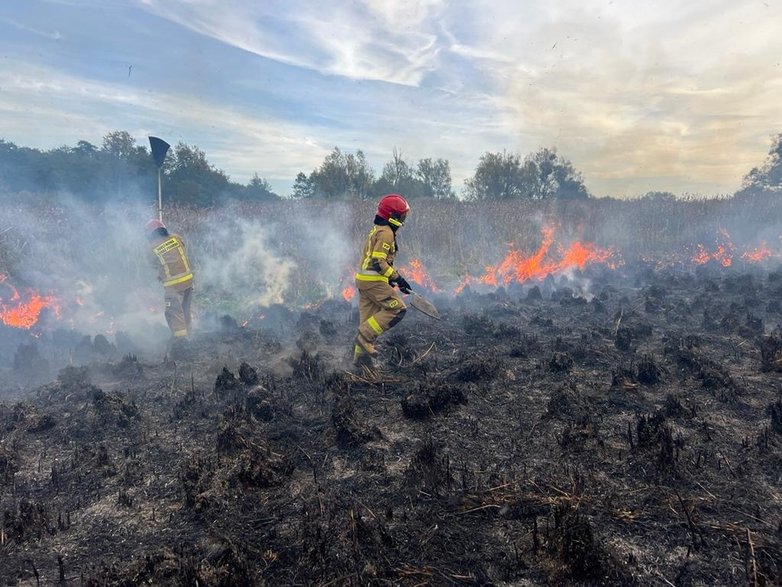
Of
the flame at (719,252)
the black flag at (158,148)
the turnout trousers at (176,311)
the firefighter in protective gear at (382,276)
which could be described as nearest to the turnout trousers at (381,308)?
the firefighter in protective gear at (382,276)

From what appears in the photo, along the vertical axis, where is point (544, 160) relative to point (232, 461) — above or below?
above

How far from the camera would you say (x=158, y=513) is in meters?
4.08

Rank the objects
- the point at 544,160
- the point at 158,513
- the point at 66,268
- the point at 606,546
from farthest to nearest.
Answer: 1. the point at 544,160
2. the point at 66,268
3. the point at 158,513
4. the point at 606,546

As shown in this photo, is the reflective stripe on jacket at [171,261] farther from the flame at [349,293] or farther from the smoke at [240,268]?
the flame at [349,293]

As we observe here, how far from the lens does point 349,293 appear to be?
1559 centimetres

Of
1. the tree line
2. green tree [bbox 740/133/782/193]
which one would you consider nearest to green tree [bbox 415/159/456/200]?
the tree line

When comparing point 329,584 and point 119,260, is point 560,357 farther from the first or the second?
point 119,260

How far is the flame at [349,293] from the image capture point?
15.3 meters

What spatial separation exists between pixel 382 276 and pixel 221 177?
35.6 meters

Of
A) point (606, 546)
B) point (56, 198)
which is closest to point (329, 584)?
point (606, 546)

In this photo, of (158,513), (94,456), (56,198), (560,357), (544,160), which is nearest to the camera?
(158,513)

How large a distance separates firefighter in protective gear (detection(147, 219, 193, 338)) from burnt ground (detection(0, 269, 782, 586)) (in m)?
A: 1.70

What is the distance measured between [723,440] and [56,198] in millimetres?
20556

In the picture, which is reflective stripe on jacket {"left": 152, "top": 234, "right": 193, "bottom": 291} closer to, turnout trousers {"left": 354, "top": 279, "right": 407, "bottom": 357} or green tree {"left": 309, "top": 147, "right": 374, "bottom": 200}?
turnout trousers {"left": 354, "top": 279, "right": 407, "bottom": 357}
